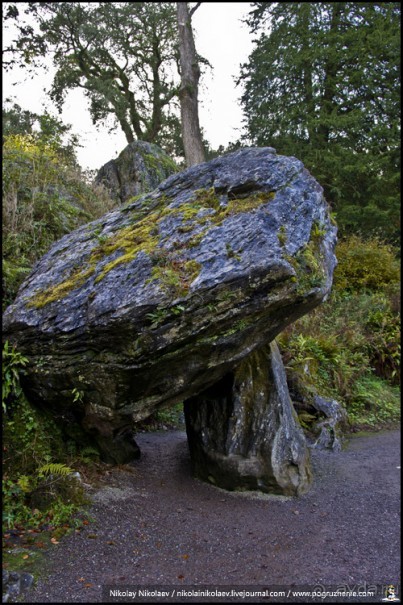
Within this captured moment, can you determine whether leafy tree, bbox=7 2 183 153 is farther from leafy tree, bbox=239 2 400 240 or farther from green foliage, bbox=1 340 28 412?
green foliage, bbox=1 340 28 412

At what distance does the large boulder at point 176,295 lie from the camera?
4277 mm

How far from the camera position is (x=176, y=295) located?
4.29 m

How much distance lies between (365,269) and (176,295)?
33.4 ft

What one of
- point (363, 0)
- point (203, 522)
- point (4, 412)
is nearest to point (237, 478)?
point (203, 522)

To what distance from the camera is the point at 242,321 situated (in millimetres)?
4418

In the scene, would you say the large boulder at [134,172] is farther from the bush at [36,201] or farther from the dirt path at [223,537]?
the dirt path at [223,537]

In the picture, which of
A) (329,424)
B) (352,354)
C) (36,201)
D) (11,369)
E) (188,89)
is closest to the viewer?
(11,369)

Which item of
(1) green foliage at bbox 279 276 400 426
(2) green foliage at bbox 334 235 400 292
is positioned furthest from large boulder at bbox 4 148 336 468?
(2) green foliage at bbox 334 235 400 292

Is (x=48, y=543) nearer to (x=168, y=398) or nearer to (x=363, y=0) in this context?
(x=168, y=398)

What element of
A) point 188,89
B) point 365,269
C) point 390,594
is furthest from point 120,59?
point 390,594

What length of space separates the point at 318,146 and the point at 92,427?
1402 cm

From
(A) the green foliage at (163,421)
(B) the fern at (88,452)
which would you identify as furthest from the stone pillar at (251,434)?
(A) the green foliage at (163,421)

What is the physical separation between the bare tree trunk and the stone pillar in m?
10.9

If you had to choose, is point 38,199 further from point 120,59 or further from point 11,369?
point 120,59
